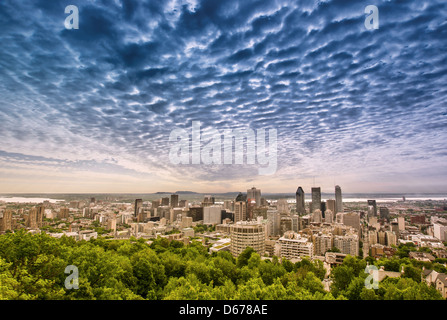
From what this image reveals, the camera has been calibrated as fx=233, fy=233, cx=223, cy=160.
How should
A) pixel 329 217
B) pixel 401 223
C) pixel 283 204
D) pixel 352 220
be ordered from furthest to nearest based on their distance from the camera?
pixel 283 204 < pixel 329 217 < pixel 352 220 < pixel 401 223

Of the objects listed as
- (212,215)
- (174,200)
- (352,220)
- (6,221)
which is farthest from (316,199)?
(6,221)

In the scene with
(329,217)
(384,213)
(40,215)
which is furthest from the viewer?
(329,217)

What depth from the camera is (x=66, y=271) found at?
687cm

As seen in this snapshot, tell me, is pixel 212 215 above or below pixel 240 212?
below

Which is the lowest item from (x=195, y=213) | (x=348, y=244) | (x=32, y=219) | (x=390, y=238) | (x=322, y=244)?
(x=195, y=213)

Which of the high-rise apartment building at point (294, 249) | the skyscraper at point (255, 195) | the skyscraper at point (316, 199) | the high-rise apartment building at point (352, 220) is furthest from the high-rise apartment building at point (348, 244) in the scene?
the skyscraper at point (316, 199)

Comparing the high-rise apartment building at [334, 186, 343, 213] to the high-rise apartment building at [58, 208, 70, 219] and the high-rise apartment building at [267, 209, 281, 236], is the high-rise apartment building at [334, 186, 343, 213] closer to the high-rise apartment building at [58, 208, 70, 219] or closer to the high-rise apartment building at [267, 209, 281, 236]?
the high-rise apartment building at [267, 209, 281, 236]

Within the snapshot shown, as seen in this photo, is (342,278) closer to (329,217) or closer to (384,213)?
(384,213)

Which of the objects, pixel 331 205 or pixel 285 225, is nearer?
pixel 285 225

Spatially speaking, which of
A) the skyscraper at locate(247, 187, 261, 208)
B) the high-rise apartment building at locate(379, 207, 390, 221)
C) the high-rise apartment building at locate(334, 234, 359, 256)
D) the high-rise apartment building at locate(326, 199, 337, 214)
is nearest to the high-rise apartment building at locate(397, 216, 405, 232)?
the high-rise apartment building at locate(379, 207, 390, 221)
